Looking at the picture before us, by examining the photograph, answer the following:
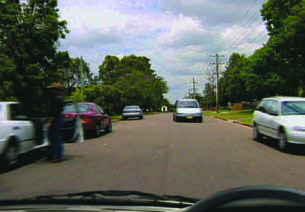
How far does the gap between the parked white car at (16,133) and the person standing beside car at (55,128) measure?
1.62 ft

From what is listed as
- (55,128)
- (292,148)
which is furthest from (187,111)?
(55,128)

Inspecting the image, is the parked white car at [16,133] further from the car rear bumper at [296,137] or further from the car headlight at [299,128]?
the car headlight at [299,128]

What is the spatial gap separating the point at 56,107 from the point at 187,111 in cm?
1997

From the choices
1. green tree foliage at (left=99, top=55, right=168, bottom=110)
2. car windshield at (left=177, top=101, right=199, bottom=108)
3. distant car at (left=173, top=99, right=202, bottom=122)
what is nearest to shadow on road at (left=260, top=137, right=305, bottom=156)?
distant car at (left=173, top=99, right=202, bottom=122)

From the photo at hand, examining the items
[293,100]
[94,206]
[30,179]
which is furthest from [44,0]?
[94,206]

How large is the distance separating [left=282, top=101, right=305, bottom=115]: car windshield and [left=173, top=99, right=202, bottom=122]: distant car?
16.1 meters

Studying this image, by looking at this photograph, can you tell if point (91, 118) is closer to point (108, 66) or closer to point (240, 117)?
point (240, 117)

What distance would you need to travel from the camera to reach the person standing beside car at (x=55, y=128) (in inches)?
376

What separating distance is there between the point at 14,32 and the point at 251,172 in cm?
1971

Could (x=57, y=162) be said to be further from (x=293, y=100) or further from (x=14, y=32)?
(x=14, y=32)

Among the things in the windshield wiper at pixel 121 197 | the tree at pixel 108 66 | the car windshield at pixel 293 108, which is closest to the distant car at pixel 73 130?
the car windshield at pixel 293 108

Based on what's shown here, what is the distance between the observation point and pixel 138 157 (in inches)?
397

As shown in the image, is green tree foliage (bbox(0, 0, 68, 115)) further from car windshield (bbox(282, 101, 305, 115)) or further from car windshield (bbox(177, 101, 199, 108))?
car windshield (bbox(282, 101, 305, 115))

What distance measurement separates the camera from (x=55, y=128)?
9633 mm
